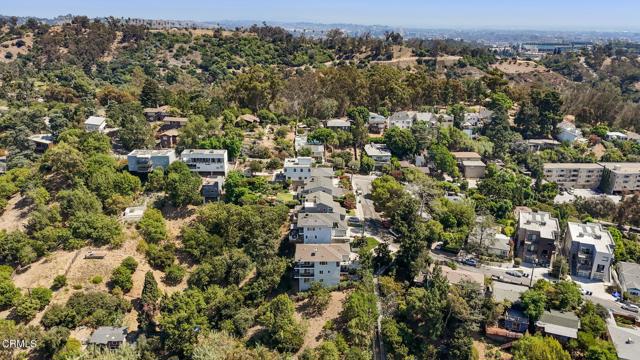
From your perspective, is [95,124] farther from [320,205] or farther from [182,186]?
[320,205]

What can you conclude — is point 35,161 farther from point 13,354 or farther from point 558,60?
point 558,60

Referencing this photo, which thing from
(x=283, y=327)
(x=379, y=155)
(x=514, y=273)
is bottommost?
(x=283, y=327)

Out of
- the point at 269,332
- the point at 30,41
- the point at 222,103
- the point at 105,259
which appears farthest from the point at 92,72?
the point at 269,332

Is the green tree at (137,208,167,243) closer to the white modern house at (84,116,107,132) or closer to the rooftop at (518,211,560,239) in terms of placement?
the white modern house at (84,116,107,132)

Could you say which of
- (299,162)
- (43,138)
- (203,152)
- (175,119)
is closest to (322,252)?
(299,162)
